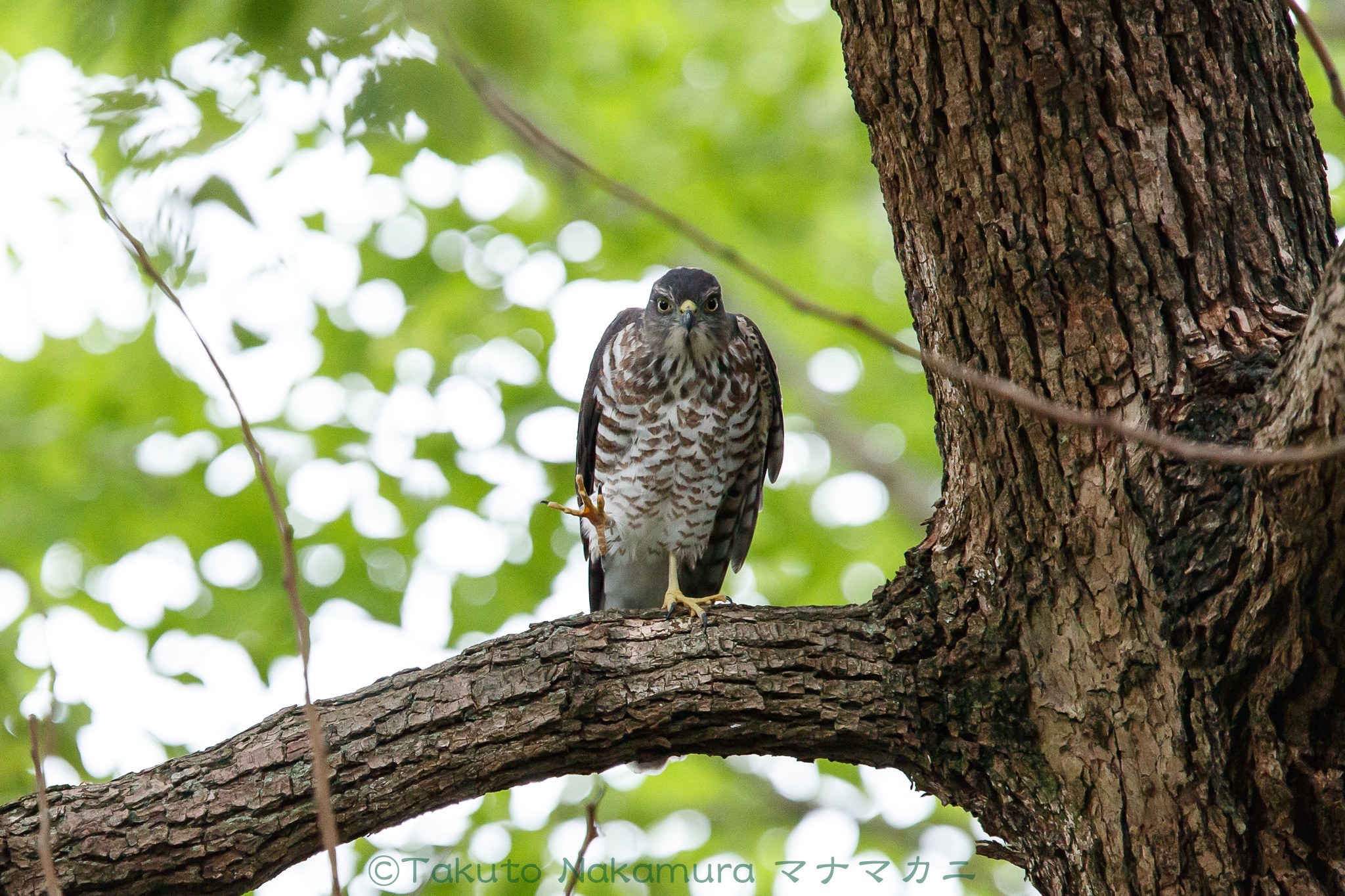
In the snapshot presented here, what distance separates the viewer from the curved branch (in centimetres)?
249

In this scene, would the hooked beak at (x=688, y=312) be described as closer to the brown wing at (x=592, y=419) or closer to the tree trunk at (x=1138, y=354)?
the brown wing at (x=592, y=419)

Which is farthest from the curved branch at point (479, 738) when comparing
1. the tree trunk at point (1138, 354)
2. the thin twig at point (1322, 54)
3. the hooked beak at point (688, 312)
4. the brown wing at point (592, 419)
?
the brown wing at point (592, 419)

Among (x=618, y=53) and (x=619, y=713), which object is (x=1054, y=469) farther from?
(x=618, y=53)

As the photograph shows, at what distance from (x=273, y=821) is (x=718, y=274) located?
20.1 ft

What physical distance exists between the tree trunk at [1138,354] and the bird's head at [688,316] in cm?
217

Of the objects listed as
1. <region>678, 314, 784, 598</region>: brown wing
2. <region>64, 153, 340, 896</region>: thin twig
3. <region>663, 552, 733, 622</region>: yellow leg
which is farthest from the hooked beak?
<region>64, 153, 340, 896</region>: thin twig

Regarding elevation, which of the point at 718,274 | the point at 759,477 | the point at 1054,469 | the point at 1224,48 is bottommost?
the point at 1054,469

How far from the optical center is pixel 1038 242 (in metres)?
2.18

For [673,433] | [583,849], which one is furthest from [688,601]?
[583,849]

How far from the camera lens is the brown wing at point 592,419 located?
4.75 m

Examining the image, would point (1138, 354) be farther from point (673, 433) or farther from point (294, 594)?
point (673, 433)

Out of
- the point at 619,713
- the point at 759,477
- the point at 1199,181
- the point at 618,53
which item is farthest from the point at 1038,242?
the point at 618,53

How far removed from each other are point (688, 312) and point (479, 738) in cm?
234

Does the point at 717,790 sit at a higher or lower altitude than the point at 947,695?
higher
